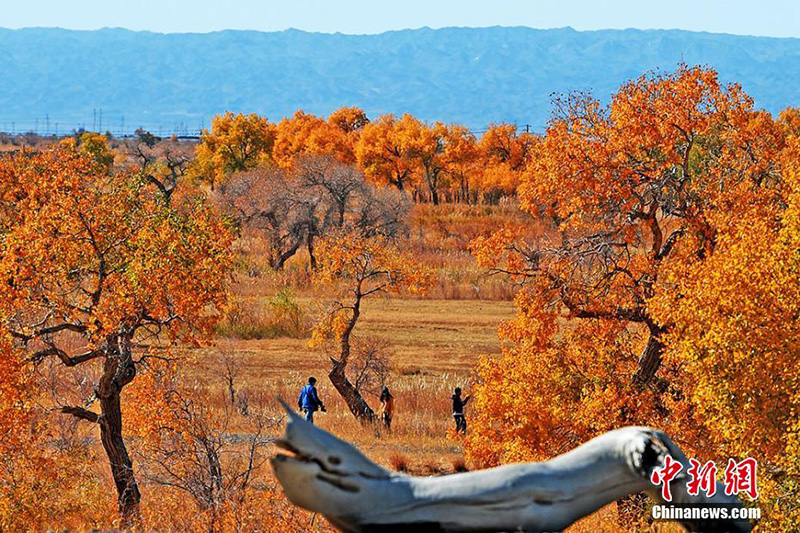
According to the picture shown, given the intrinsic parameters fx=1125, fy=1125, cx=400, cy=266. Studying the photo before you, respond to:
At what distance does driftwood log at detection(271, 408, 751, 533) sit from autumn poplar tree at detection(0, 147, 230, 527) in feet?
45.1

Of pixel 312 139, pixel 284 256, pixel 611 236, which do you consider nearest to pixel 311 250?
pixel 284 256

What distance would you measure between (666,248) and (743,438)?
22.1 ft

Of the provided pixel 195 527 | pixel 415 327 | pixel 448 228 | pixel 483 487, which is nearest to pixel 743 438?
pixel 195 527

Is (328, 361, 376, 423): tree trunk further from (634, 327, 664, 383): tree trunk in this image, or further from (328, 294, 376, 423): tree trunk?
(634, 327, 664, 383): tree trunk

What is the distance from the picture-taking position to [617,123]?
22.2 meters

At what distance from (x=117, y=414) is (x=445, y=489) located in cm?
1581

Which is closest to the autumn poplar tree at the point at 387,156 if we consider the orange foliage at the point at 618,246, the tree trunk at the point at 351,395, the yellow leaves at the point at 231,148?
the yellow leaves at the point at 231,148

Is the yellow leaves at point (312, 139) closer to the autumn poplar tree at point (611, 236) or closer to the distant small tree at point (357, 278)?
the distant small tree at point (357, 278)

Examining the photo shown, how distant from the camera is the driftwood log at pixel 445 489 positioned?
577 cm

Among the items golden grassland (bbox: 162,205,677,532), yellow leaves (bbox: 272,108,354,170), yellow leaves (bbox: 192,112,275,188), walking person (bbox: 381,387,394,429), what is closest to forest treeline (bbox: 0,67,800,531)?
golden grassland (bbox: 162,205,677,532)

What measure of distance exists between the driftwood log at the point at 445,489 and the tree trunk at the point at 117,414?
1480 cm

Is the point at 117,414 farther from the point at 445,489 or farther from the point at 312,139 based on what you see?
the point at 312,139

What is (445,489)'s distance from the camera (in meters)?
5.89

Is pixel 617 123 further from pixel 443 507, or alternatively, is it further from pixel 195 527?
pixel 443 507
